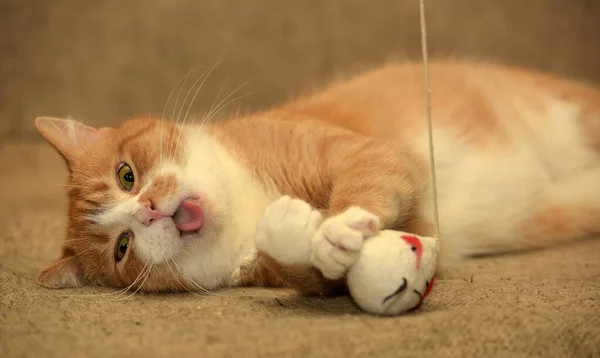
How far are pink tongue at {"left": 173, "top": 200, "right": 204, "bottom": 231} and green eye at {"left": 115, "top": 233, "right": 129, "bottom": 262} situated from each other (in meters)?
0.14

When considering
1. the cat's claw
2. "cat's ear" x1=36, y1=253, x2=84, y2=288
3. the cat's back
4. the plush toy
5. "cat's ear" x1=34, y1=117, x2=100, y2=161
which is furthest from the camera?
the cat's back

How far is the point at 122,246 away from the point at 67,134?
1.26 feet

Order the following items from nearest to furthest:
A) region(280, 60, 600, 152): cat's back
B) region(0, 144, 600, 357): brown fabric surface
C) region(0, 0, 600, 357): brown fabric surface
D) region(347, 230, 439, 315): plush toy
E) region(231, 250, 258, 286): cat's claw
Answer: region(0, 144, 600, 357): brown fabric surface
region(347, 230, 439, 315): plush toy
region(231, 250, 258, 286): cat's claw
region(280, 60, 600, 152): cat's back
region(0, 0, 600, 357): brown fabric surface

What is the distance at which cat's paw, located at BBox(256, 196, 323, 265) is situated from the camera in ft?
3.52

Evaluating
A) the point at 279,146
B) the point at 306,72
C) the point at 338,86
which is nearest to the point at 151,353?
the point at 279,146

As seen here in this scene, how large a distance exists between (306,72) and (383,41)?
1.19 feet

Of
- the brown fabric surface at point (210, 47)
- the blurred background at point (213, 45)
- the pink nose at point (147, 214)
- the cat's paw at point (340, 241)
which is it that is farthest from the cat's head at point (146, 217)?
the blurred background at point (213, 45)

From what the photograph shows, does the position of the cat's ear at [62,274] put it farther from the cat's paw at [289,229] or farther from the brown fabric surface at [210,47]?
the brown fabric surface at [210,47]

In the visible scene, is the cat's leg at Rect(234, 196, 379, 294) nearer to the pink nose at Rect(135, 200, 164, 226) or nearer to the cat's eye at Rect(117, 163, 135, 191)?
the pink nose at Rect(135, 200, 164, 226)

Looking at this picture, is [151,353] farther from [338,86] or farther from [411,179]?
[338,86]

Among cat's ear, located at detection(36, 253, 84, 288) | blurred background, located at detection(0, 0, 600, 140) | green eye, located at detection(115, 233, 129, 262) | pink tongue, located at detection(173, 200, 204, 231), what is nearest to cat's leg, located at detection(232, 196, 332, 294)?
pink tongue, located at detection(173, 200, 204, 231)

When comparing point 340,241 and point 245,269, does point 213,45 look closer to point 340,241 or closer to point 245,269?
point 245,269

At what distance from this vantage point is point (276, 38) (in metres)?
2.82

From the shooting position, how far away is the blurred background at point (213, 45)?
9.09 feet
